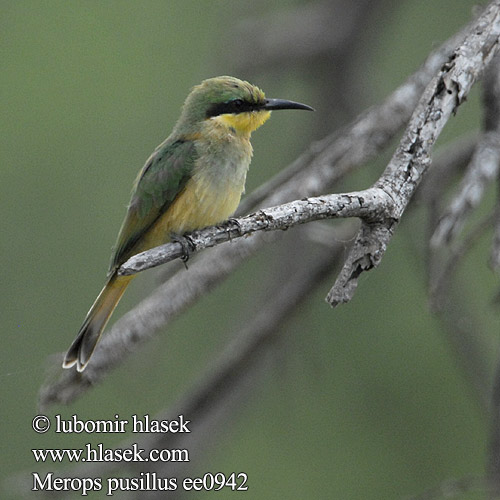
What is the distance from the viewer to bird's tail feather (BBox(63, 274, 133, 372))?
7.70 ft

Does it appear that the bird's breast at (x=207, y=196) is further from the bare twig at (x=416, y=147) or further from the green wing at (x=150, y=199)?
the bare twig at (x=416, y=147)

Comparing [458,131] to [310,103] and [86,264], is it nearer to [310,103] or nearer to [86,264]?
[310,103]

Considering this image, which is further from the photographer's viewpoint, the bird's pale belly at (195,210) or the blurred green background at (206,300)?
the blurred green background at (206,300)

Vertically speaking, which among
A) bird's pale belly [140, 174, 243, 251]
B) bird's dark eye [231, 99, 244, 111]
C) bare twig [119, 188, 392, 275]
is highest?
bird's dark eye [231, 99, 244, 111]

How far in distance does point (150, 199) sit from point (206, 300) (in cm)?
171

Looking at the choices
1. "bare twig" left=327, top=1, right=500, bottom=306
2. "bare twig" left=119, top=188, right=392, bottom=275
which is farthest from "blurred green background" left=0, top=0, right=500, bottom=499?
"bare twig" left=119, top=188, right=392, bottom=275

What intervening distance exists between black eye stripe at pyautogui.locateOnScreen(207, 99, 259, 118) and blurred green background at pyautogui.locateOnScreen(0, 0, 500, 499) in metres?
0.50

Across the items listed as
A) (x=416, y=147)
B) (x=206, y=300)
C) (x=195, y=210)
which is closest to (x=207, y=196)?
(x=195, y=210)

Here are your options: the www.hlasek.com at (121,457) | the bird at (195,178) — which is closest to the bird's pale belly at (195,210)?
the bird at (195,178)

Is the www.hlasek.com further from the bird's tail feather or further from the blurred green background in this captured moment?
the blurred green background

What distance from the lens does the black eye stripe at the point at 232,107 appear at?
2828mm

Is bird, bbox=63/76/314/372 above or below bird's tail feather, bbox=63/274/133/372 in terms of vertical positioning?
above

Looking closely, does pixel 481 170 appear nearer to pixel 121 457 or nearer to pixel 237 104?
pixel 237 104

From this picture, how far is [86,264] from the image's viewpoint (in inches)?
155
